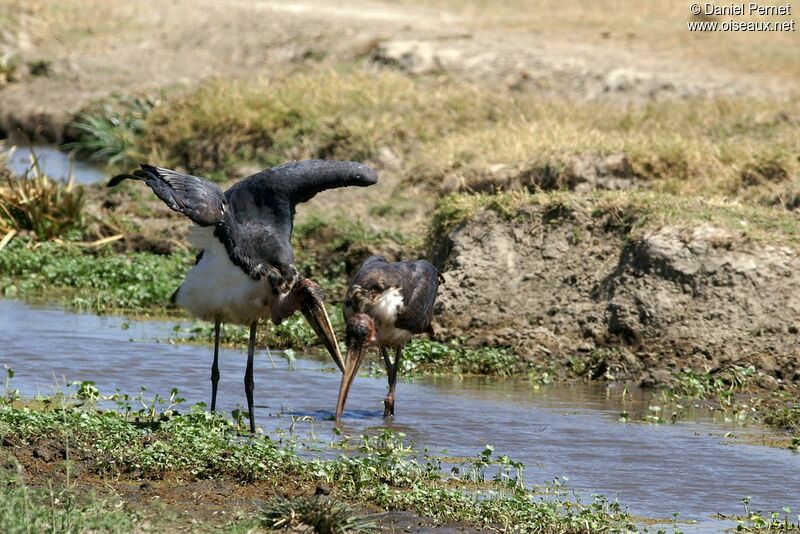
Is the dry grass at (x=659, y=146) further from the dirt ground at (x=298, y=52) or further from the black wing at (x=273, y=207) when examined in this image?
the black wing at (x=273, y=207)

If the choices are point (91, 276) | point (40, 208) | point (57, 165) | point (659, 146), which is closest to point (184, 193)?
point (91, 276)

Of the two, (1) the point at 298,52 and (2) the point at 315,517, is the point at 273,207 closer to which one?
A: (2) the point at 315,517

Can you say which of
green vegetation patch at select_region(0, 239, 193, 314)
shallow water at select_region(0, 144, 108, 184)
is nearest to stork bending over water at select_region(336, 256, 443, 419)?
green vegetation patch at select_region(0, 239, 193, 314)

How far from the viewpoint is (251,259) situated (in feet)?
24.5

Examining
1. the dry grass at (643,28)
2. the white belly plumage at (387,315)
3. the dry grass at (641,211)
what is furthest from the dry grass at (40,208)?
the dry grass at (643,28)

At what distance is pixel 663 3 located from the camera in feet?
83.9

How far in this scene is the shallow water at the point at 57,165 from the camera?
54.2 feet

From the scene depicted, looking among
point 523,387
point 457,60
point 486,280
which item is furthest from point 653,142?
point 457,60

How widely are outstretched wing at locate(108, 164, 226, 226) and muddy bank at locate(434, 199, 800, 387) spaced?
10.7ft

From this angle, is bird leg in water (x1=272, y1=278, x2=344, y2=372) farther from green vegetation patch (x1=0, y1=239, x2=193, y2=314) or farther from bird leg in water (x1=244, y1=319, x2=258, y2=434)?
green vegetation patch (x1=0, y1=239, x2=193, y2=314)

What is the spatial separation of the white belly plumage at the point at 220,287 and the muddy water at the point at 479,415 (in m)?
0.69

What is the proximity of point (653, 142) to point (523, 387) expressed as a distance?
431 centimetres

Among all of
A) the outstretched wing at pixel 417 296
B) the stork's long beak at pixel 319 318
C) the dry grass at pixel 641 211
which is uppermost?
the dry grass at pixel 641 211

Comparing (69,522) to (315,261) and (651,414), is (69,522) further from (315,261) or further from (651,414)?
(315,261)
